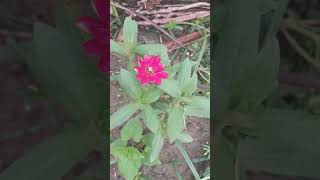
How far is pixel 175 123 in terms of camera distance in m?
0.71

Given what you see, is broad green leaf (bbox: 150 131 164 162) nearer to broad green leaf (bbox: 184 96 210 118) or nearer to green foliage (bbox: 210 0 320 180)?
broad green leaf (bbox: 184 96 210 118)

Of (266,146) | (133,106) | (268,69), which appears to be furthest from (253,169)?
(133,106)

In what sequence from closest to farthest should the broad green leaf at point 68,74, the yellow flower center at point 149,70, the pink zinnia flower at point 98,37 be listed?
the yellow flower center at point 149,70, the pink zinnia flower at point 98,37, the broad green leaf at point 68,74

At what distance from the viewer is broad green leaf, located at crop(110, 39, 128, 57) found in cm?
68

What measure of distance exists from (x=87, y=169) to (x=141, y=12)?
1.45ft

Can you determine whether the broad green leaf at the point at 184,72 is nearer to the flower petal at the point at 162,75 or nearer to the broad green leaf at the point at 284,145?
the flower petal at the point at 162,75

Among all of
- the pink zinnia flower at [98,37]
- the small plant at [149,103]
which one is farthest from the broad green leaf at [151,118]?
the pink zinnia flower at [98,37]

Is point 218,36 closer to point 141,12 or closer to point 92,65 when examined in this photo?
point 92,65

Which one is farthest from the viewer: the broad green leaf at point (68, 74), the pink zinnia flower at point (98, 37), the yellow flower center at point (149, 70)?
the broad green leaf at point (68, 74)

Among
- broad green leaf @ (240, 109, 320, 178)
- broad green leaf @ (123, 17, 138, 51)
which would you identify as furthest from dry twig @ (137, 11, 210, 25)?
broad green leaf @ (240, 109, 320, 178)

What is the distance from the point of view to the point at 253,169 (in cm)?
102

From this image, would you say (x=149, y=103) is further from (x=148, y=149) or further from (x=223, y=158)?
(x=223, y=158)

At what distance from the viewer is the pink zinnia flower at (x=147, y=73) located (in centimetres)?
68

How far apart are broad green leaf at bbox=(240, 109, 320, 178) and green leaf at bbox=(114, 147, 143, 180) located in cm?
32
